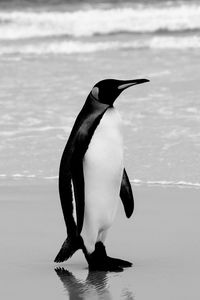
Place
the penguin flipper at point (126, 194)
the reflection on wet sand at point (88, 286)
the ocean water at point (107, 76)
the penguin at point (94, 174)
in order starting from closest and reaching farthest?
1. the reflection on wet sand at point (88, 286)
2. the penguin at point (94, 174)
3. the penguin flipper at point (126, 194)
4. the ocean water at point (107, 76)

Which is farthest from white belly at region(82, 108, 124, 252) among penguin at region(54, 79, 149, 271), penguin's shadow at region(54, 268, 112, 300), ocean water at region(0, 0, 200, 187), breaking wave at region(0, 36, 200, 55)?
breaking wave at region(0, 36, 200, 55)

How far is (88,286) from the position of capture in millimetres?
3295

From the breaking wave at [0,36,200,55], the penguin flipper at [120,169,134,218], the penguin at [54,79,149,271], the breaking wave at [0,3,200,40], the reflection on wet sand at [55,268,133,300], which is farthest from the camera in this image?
the breaking wave at [0,3,200,40]

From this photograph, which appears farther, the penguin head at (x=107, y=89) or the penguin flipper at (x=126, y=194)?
the penguin flipper at (x=126, y=194)

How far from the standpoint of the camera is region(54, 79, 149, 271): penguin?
3471 mm

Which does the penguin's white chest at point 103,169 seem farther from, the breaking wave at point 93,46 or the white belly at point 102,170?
the breaking wave at point 93,46

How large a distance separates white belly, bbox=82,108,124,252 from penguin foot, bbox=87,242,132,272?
0.25ft

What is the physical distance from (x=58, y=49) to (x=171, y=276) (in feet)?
31.8

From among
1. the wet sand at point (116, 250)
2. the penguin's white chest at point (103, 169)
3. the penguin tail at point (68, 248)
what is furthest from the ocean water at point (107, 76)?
the penguin tail at point (68, 248)

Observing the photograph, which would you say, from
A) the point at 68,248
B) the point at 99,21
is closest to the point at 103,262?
the point at 68,248

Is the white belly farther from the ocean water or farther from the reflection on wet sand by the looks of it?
the ocean water

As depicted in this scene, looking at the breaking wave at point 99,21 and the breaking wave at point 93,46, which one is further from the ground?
the breaking wave at point 93,46

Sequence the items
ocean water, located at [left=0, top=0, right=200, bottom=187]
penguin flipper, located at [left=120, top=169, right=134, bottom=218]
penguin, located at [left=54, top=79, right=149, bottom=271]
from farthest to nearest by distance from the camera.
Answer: ocean water, located at [left=0, top=0, right=200, bottom=187], penguin flipper, located at [left=120, top=169, right=134, bottom=218], penguin, located at [left=54, top=79, right=149, bottom=271]

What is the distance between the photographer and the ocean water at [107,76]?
19.5ft
